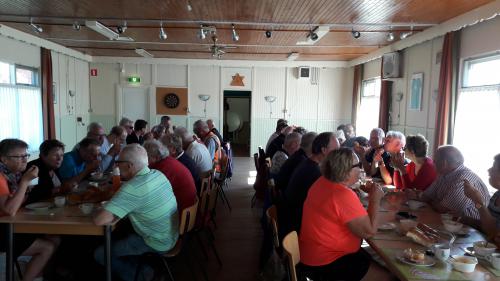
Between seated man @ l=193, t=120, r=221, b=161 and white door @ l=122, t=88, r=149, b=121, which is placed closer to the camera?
seated man @ l=193, t=120, r=221, b=161

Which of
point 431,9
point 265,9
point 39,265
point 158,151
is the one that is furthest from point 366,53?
point 39,265

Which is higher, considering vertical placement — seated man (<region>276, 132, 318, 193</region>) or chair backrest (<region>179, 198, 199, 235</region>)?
seated man (<region>276, 132, 318, 193</region>)

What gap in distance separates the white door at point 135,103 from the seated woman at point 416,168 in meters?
8.27

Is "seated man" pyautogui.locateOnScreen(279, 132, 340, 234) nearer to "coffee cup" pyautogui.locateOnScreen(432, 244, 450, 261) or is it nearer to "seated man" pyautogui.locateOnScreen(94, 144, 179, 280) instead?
"seated man" pyautogui.locateOnScreen(94, 144, 179, 280)

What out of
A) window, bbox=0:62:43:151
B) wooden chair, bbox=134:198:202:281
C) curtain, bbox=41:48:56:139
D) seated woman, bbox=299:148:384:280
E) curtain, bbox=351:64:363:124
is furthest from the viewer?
curtain, bbox=351:64:363:124

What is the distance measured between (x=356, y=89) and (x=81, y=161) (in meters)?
7.73

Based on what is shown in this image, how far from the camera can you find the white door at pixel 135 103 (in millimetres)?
10844

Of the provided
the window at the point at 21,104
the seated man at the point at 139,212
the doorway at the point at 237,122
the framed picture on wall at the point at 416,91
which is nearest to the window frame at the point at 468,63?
the framed picture on wall at the point at 416,91

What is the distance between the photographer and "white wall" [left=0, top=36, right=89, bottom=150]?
7.37 m

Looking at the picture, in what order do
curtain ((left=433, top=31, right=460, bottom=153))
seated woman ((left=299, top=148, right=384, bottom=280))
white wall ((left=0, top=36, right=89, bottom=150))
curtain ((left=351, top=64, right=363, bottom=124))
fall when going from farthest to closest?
1. curtain ((left=351, top=64, right=363, bottom=124))
2. white wall ((left=0, top=36, right=89, bottom=150))
3. curtain ((left=433, top=31, right=460, bottom=153))
4. seated woman ((left=299, top=148, right=384, bottom=280))

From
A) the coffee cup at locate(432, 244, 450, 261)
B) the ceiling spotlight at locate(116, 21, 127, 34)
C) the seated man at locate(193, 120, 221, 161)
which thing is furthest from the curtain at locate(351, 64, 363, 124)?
the coffee cup at locate(432, 244, 450, 261)

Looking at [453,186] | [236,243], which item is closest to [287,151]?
[236,243]

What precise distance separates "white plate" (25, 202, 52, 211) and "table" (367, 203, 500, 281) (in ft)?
7.77

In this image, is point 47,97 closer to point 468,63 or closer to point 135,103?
point 135,103
